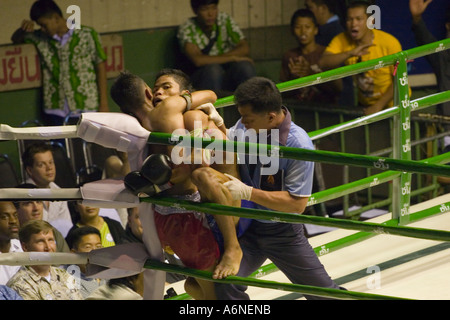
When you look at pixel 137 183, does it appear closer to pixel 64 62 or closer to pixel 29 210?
pixel 29 210

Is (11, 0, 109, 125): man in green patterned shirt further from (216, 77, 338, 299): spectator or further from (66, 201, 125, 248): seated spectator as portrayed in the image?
(216, 77, 338, 299): spectator

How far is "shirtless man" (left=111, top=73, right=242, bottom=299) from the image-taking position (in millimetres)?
2992

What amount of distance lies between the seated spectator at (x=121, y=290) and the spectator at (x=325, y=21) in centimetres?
342

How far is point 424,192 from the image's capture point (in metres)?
6.22

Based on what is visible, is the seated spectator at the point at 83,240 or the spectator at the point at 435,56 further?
the spectator at the point at 435,56

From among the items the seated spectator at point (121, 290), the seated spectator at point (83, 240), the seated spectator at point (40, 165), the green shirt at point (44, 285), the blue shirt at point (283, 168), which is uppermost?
the blue shirt at point (283, 168)

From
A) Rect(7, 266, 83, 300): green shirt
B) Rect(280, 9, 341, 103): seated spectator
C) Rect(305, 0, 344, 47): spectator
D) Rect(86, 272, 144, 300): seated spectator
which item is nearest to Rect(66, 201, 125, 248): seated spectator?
Rect(7, 266, 83, 300): green shirt

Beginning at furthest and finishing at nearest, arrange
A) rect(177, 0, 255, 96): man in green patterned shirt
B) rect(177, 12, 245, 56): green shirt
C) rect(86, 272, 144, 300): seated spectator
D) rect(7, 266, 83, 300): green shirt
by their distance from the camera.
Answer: rect(177, 12, 245, 56): green shirt
rect(177, 0, 255, 96): man in green patterned shirt
rect(7, 266, 83, 300): green shirt
rect(86, 272, 144, 300): seated spectator

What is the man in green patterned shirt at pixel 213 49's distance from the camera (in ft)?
21.2

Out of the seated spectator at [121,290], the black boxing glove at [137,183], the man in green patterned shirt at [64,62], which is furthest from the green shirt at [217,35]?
the black boxing glove at [137,183]

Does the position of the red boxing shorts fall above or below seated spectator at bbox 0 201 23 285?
above

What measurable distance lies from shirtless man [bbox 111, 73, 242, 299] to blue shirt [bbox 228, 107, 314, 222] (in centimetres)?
22

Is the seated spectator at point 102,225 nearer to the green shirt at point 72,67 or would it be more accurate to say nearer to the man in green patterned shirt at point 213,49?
the green shirt at point 72,67

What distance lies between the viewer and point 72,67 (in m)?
6.12
